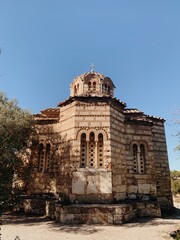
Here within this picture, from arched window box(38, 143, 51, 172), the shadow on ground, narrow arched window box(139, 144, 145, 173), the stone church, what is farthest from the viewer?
arched window box(38, 143, 51, 172)

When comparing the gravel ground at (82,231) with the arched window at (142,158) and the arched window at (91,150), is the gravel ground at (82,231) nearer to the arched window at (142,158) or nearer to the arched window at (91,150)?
the arched window at (91,150)

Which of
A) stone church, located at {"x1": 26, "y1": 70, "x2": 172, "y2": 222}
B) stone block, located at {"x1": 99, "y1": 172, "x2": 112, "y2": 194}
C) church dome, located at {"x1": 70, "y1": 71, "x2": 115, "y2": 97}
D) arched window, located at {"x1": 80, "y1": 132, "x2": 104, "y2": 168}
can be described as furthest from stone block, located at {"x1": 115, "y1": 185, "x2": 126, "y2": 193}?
church dome, located at {"x1": 70, "y1": 71, "x2": 115, "y2": 97}

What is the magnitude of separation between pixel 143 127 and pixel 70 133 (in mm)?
4616

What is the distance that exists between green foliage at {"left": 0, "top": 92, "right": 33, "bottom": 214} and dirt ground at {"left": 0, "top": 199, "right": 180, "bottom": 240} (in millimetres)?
1262

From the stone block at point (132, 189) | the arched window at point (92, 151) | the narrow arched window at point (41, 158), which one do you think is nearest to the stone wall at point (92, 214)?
the arched window at point (92, 151)

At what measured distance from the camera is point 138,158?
11.9m

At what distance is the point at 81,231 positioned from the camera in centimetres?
733

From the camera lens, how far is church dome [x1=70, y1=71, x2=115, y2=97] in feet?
46.6

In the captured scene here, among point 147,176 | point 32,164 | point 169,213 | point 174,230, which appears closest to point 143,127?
point 147,176

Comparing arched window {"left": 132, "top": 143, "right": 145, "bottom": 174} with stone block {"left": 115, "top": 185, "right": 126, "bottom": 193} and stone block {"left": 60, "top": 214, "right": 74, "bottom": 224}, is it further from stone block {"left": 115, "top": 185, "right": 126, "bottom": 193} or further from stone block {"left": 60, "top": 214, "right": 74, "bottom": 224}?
stone block {"left": 60, "top": 214, "right": 74, "bottom": 224}

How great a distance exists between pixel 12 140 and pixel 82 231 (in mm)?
5252

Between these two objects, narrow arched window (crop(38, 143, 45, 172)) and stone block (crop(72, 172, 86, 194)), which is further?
narrow arched window (crop(38, 143, 45, 172))

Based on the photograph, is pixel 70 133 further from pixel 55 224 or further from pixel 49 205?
pixel 55 224

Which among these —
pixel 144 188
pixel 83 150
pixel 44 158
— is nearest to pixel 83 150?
pixel 83 150
